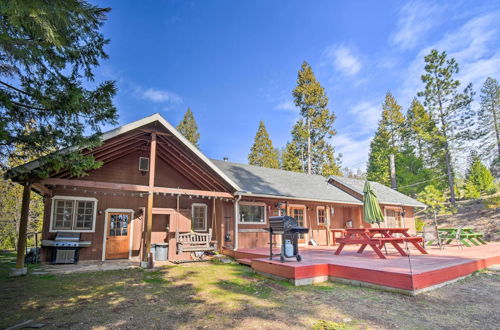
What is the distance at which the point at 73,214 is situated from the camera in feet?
31.6

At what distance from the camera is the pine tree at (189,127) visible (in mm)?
30755

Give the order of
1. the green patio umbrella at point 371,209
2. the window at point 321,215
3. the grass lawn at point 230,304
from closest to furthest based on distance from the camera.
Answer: the grass lawn at point 230,304, the green patio umbrella at point 371,209, the window at point 321,215

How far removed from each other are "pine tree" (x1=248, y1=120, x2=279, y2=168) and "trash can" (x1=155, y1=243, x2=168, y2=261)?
66.2ft

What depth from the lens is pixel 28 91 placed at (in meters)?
5.57

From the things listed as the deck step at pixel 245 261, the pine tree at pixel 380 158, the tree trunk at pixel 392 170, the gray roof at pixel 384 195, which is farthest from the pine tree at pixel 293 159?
the deck step at pixel 245 261

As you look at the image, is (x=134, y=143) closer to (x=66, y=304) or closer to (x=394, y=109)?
(x=66, y=304)

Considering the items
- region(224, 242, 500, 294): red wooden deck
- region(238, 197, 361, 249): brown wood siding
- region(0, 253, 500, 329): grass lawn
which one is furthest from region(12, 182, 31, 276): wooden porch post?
region(238, 197, 361, 249): brown wood siding

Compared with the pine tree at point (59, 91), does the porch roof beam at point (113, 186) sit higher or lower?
lower

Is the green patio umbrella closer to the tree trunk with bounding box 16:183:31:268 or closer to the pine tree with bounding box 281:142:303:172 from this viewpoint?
the tree trunk with bounding box 16:183:31:268

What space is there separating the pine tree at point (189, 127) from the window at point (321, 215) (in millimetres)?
19608

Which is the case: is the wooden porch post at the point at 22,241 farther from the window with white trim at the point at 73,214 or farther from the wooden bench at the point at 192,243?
the wooden bench at the point at 192,243

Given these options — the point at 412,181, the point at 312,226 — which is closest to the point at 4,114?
the point at 312,226

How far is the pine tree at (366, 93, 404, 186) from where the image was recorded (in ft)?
95.5

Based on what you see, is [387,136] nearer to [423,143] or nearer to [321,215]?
[423,143]
